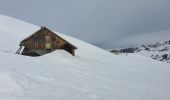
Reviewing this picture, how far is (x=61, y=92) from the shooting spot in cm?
1299

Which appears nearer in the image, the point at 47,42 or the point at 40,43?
the point at 40,43

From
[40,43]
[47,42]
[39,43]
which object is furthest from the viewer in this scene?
[47,42]

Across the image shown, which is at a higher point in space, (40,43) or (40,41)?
(40,41)

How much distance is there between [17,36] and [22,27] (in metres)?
17.0

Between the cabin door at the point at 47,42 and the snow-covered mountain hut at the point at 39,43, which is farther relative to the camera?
the cabin door at the point at 47,42

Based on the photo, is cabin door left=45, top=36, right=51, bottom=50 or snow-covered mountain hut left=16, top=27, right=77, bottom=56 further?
cabin door left=45, top=36, right=51, bottom=50

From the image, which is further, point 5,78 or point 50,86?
point 50,86

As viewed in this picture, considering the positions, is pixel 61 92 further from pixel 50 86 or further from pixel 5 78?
pixel 5 78

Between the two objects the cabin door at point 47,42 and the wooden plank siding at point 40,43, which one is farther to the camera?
the cabin door at point 47,42

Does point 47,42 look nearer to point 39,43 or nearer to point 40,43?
point 40,43

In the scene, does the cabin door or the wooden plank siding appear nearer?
the wooden plank siding

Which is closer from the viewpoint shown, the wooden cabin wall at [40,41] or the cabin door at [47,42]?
the wooden cabin wall at [40,41]

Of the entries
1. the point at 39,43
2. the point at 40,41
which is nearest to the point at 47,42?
the point at 40,41

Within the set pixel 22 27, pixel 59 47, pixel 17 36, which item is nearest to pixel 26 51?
pixel 59 47
